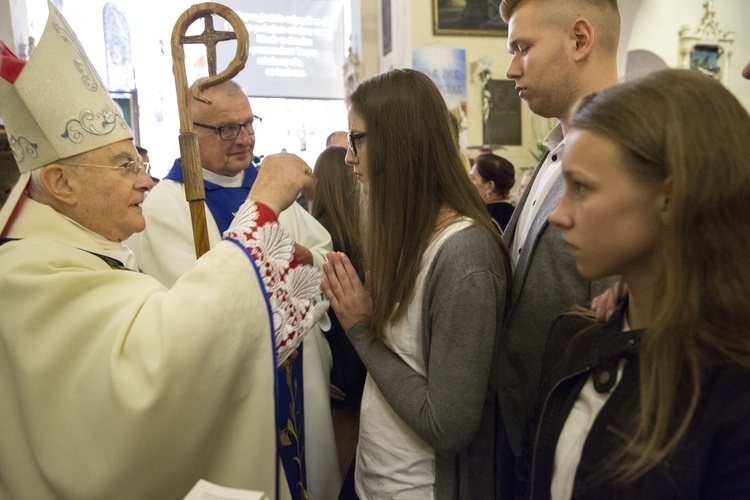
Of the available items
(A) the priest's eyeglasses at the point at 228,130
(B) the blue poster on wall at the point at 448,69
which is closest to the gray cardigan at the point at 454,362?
(A) the priest's eyeglasses at the point at 228,130

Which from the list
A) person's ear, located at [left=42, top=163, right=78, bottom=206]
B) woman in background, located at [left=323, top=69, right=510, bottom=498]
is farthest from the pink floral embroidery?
person's ear, located at [left=42, top=163, right=78, bottom=206]

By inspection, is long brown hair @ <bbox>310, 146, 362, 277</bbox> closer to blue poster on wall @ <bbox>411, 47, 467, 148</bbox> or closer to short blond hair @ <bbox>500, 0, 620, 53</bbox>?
short blond hair @ <bbox>500, 0, 620, 53</bbox>

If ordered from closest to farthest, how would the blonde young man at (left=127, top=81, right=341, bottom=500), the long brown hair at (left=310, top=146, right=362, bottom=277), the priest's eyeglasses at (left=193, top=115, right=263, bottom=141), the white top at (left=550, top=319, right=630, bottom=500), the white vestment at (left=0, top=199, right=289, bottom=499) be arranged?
1. the white top at (left=550, top=319, right=630, bottom=500)
2. the white vestment at (left=0, top=199, right=289, bottom=499)
3. the blonde young man at (left=127, top=81, right=341, bottom=500)
4. the priest's eyeglasses at (left=193, top=115, right=263, bottom=141)
5. the long brown hair at (left=310, top=146, right=362, bottom=277)

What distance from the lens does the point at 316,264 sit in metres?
2.64

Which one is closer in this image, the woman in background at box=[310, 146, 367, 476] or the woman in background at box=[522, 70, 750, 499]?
the woman in background at box=[522, 70, 750, 499]

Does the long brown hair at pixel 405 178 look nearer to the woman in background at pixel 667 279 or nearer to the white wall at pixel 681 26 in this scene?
the woman in background at pixel 667 279

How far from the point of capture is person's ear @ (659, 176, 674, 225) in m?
1.03

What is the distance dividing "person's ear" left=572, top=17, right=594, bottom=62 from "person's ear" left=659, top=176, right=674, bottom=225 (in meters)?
0.86

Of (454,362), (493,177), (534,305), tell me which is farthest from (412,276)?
(493,177)

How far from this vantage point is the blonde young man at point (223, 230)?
2.52 m

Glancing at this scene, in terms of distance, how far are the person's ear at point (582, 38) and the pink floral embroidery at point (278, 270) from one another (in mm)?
998

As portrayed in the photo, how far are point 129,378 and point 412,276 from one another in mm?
683

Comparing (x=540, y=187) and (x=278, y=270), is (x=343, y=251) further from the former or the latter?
(x=278, y=270)

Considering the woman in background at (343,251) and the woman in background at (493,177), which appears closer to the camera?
the woman in background at (343,251)
